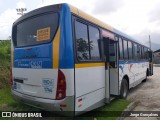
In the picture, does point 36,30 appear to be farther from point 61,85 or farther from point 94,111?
point 94,111

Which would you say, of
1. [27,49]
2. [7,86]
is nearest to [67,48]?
[27,49]

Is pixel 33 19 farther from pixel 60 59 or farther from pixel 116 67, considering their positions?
pixel 116 67

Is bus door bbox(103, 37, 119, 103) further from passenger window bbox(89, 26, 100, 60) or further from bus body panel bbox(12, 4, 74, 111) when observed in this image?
bus body panel bbox(12, 4, 74, 111)

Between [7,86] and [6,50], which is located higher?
[6,50]

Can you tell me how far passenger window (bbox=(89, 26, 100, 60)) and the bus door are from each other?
497 mm

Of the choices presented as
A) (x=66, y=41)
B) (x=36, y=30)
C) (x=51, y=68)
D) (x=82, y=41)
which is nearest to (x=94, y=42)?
(x=82, y=41)

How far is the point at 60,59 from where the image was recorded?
4766 millimetres

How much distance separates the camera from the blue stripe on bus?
15.6 ft

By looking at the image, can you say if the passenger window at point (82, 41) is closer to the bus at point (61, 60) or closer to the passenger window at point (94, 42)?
the bus at point (61, 60)

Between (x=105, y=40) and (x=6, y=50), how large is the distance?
23.3 ft

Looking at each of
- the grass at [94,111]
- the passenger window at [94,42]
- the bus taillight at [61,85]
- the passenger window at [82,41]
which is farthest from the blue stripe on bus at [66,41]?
the grass at [94,111]

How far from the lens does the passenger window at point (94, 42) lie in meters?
5.95

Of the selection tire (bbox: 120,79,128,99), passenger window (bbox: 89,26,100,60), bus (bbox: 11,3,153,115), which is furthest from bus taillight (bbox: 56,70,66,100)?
tire (bbox: 120,79,128,99)

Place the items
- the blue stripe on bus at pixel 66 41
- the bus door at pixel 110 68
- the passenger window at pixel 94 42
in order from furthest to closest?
the bus door at pixel 110 68, the passenger window at pixel 94 42, the blue stripe on bus at pixel 66 41
